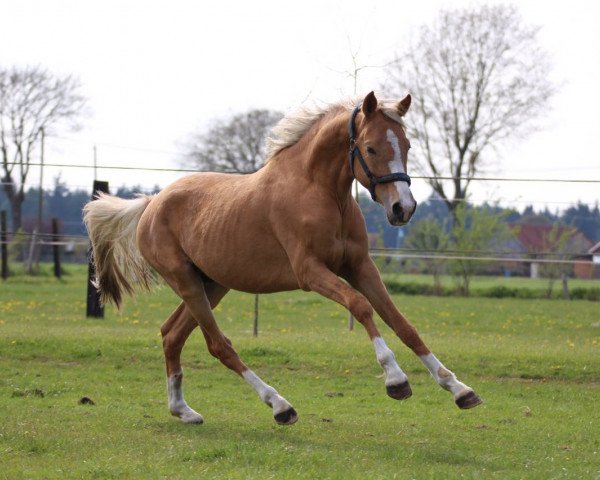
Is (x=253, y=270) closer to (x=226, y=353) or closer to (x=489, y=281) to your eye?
(x=226, y=353)

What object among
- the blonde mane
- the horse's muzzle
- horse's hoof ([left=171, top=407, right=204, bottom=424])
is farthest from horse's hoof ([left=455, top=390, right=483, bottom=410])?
horse's hoof ([left=171, top=407, right=204, bottom=424])

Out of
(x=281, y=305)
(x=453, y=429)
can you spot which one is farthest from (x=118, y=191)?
(x=453, y=429)

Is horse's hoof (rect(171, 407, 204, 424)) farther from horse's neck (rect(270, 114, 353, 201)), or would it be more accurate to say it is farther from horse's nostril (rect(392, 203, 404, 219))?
horse's nostril (rect(392, 203, 404, 219))

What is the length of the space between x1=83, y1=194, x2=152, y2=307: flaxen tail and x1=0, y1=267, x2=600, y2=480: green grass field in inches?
27.8

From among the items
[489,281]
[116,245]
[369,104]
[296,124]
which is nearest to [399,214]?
[369,104]

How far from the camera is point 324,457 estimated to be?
6.35 meters

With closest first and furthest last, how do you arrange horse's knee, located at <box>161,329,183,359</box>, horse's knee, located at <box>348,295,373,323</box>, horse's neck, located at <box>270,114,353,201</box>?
1. horse's knee, located at <box>348,295,373,323</box>
2. horse's neck, located at <box>270,114,353,201</box>
3. horse's knee, located at <box>161,329,183,359</box>

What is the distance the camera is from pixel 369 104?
6.91m

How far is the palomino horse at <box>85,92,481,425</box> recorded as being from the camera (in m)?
6.80

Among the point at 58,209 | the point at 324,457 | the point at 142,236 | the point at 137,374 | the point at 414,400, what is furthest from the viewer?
the point at 58,209

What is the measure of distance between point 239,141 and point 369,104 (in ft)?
170

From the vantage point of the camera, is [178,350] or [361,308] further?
[178,350]

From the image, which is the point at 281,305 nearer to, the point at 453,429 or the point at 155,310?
the point at 155,310

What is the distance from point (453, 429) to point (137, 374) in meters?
4.68
